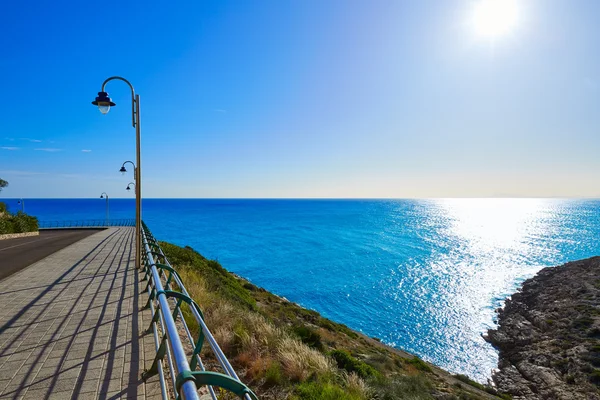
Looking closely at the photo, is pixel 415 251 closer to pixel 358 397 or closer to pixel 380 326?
pixel 380 326

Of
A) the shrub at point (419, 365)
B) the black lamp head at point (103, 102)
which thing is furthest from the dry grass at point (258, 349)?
the shrub at point (419, 365)

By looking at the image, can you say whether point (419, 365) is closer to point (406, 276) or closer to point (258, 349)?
point (258, 349)

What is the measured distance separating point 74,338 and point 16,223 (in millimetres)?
25950

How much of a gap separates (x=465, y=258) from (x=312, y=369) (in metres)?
58.9

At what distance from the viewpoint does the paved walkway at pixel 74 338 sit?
3510 mm

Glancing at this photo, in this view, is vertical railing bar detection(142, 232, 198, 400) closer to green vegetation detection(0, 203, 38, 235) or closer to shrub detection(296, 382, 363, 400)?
shrub detection(296, 382, 363, 400)

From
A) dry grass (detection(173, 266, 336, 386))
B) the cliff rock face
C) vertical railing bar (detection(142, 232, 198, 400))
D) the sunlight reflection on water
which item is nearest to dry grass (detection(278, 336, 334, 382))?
dry grass (detection(173, 266, 336, 386))

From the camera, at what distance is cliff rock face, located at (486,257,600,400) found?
16.1 meters

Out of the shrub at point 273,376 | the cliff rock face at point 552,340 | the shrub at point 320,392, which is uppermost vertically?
the shrub at point 273,376

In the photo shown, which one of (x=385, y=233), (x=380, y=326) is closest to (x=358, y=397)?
(x=380, y=326)

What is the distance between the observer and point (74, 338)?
15.8 feet

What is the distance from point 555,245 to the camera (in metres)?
66.2

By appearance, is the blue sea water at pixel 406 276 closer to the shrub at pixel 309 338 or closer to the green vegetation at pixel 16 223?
the shrub at pixel 309 338

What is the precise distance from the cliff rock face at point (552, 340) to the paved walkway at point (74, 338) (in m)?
20.4
